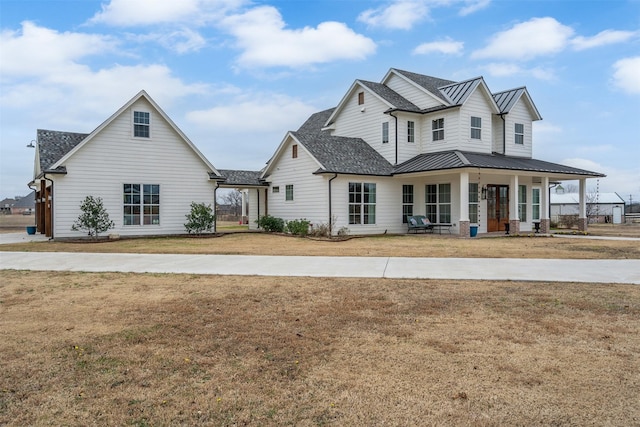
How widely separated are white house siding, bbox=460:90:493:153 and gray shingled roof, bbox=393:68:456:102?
1.27m

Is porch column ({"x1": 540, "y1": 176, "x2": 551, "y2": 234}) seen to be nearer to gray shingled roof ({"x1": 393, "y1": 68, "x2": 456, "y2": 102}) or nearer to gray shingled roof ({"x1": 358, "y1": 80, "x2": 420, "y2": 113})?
gray shingled roof ({"x1": 393, "y1": 68, "x2": 456, "y2": 102})

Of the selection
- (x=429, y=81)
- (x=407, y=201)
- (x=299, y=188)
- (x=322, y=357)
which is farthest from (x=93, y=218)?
(x=429, y=81)

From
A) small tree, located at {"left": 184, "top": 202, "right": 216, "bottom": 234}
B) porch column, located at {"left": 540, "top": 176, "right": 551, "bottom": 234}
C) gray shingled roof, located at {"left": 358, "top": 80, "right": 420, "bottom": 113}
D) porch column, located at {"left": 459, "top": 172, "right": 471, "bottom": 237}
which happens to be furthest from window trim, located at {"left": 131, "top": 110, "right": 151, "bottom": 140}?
porch column, located at {"left": 540, "top": 176, "right": 551, "bottom": 234}

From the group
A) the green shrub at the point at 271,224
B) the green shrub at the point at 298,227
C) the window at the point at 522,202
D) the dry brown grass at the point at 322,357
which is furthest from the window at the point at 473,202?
the dry brown grass at the point at 322,357

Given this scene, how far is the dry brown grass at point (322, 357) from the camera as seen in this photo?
139 inches

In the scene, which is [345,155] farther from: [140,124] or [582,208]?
[582,208]

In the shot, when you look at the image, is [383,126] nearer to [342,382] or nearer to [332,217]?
[332,217]

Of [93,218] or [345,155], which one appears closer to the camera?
[93,218]

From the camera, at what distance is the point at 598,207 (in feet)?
164

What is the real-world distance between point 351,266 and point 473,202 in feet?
46.2

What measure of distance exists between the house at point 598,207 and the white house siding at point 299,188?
1333 inches

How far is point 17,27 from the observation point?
52.7ft

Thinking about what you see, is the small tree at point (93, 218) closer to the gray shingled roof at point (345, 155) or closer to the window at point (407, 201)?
the gray shingled roof at point (345, 155)

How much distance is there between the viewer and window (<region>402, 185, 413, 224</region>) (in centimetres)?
2408
